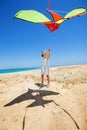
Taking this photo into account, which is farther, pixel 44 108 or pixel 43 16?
pixel 43 16

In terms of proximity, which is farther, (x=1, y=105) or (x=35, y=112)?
(x=1, y=105)

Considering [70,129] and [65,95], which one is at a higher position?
[65,95]

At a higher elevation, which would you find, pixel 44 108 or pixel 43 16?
pixel 43 16

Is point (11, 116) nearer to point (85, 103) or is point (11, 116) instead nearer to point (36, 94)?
point (36, 94)

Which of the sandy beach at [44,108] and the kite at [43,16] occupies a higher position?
the kite at [43,16]

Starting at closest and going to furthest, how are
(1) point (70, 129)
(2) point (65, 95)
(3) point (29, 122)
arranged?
(1) point (70, 129)
(3) point (29, 122)
(2) point (65, 95)

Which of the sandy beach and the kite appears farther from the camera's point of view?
the kite

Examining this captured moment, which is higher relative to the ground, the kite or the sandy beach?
the kite

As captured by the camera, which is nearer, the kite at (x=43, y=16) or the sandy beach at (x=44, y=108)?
the sandy beach at (x=44, y=108)

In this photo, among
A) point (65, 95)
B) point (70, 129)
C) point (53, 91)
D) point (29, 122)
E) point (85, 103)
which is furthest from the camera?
point (53, 91)

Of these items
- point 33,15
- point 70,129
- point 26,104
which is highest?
point 33,15

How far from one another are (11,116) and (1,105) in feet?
4.59

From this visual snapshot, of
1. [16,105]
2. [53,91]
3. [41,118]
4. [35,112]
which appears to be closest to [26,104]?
[16,105]

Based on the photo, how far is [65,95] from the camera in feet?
29.4
